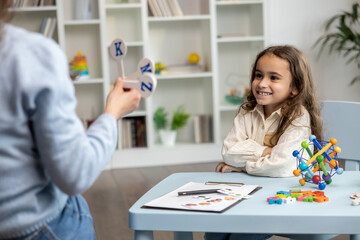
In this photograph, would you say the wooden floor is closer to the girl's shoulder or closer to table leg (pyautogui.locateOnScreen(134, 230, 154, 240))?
the girl's shoulder

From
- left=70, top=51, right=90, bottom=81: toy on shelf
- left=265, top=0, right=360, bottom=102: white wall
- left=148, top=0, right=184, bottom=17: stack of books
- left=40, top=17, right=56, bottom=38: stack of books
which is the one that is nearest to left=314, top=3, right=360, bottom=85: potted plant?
left=265, top=0, right=360, bottom=102: white wall

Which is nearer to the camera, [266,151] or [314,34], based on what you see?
[266,151]

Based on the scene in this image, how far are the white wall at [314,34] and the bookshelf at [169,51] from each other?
0.24 m

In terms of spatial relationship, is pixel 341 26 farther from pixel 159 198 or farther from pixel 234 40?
pixel 159 198

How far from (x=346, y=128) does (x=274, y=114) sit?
24 cm

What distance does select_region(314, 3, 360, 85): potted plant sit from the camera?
15.2ft

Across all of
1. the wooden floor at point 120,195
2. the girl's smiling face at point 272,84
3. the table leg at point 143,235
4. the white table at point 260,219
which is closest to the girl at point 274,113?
the girl's smiling face at point 272,84

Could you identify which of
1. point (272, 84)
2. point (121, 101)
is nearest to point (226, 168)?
point (272, 84)

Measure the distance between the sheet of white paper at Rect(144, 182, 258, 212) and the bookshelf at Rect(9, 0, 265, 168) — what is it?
3111mm

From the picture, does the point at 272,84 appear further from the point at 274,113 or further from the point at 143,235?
the point at 143,235

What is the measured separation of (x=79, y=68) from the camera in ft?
14.3

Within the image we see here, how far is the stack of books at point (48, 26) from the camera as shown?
4.30 metres

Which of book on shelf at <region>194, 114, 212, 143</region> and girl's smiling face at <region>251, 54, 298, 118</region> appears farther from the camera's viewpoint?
book on shelf at <region>194, 114, 212, 143</region>

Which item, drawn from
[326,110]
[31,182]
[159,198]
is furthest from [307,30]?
[31,182]
